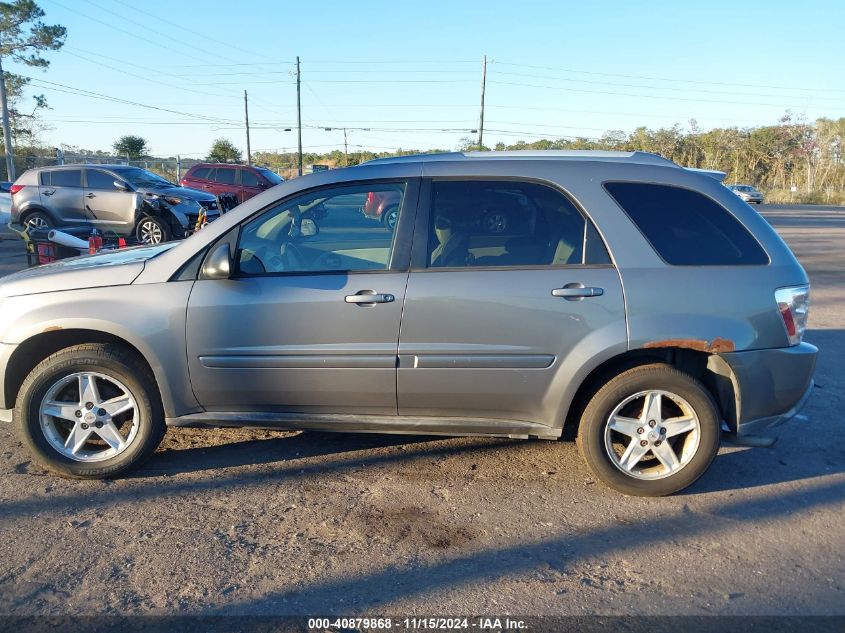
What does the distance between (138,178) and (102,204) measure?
1.14 metres

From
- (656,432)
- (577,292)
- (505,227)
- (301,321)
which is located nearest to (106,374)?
(301,321)

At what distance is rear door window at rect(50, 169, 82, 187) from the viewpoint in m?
14.3

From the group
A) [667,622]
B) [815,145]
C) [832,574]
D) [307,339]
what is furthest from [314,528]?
[815,145]

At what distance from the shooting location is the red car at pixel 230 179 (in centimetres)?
2109

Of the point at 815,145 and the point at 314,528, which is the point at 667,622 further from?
the point at 815,145

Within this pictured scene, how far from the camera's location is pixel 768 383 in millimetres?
3594

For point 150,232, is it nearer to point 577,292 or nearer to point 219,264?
point 219,264

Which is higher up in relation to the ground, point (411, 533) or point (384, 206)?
point (384, 206)

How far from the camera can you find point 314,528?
11.1 feet

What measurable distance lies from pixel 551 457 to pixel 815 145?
63667mm

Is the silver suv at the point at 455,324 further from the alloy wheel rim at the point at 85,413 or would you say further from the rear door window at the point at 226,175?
the rear door window at the point at 226,175

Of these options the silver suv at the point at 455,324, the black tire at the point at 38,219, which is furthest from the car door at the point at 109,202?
the silver suv at the point at 455,324

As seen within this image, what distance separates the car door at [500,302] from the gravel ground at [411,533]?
0.55 meters

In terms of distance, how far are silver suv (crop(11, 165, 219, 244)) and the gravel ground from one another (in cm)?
1022
